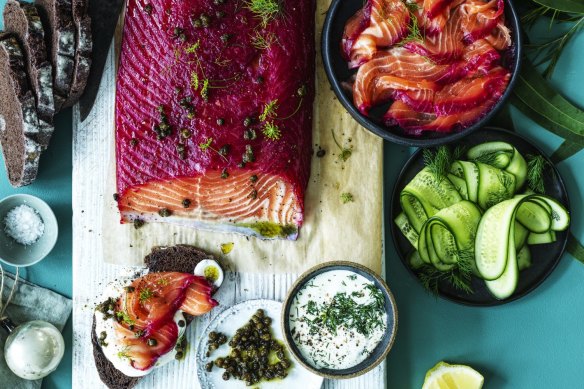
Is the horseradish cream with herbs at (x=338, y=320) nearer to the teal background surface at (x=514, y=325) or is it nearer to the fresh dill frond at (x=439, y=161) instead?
the teal background surface at (x=514, y=325)

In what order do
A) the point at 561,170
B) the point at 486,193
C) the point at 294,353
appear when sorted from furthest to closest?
the point at 561,170 → the point at 486,193 → the point at 294,353

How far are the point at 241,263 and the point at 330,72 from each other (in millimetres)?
1195

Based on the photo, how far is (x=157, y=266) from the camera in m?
3.67

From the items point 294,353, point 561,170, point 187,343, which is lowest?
point 187,343

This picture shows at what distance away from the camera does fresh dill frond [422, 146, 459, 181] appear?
3584mm

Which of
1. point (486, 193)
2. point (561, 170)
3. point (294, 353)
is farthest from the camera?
point (561, 170)

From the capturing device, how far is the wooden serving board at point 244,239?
12.1ft

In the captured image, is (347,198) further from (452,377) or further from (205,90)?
(452,377)

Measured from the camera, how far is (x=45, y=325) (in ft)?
12.1

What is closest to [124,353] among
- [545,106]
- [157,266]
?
[157,266]

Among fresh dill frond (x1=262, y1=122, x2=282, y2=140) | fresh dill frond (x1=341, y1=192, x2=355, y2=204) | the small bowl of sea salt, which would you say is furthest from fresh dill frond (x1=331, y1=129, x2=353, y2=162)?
the small bowl of sea salt

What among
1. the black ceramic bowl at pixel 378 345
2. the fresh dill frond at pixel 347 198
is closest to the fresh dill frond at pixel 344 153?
the fresh dill frond at pixel 347 198

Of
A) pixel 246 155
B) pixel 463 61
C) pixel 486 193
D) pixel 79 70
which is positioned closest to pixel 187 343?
pixel 246 155

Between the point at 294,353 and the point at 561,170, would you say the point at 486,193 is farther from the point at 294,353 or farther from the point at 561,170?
the point at 294,353
